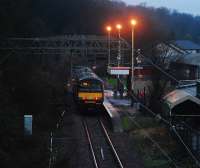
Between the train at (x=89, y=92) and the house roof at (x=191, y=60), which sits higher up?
the house roof at (x=191, y=60)

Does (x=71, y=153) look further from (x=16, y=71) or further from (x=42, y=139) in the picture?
(x=16, y=71)

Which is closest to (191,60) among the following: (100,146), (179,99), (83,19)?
(179,99)

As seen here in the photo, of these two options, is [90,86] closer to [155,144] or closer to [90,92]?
[90,92]

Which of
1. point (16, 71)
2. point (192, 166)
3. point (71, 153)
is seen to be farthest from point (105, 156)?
point (16, 71)

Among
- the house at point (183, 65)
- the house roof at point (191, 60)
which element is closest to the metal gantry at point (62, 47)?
the house at point (183, 65)

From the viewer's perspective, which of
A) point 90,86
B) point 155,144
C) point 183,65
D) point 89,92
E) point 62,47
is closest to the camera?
point 155,144

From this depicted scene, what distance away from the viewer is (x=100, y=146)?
23.5 meters

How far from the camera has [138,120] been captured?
30.2 metres

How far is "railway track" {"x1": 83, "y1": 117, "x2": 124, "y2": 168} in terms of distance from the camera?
19.8 m

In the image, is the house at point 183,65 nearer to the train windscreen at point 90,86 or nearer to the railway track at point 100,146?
the train windscreen at point 90,86

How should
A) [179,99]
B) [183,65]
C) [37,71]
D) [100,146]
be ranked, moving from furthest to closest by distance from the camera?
1. [183,65]
2. [37,71]
3. [179,99]
4. [100,146]

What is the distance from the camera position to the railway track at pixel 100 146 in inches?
780

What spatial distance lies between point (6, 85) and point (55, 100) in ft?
29.9

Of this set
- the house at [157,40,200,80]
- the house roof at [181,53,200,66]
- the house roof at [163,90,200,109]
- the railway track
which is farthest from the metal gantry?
the house roof at [163,90,200,109]
